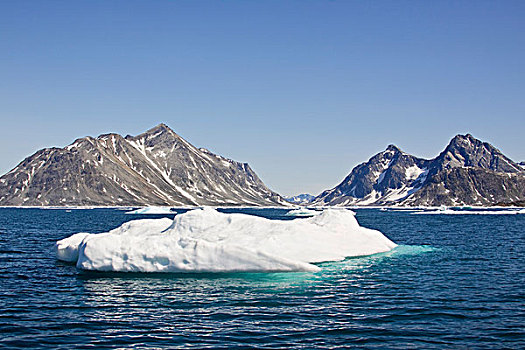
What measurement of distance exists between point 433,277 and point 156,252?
62.2ft

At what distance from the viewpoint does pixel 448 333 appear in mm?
19094

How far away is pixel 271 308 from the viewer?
22859 millimetres

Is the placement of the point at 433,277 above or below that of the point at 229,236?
below

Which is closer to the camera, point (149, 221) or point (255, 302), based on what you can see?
point (255, 302)

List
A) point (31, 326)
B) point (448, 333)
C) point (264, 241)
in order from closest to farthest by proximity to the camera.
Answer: point (448, 333) → point (31, 326) → point (264, 241)

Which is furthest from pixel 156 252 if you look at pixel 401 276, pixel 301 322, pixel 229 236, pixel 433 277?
pixel 433 277

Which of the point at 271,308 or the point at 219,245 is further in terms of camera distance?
the point at 219,245

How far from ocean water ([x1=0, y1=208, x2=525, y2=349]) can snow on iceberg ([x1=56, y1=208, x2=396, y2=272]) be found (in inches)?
34.9

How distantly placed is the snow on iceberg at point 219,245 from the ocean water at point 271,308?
0.89 meters

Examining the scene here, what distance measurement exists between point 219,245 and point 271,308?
950 centimetres

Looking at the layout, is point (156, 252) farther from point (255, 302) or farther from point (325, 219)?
point (325, 219)

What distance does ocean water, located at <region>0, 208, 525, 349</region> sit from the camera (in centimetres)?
1833

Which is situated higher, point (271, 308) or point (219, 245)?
point (219, 245)

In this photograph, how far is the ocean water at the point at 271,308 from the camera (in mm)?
18328
